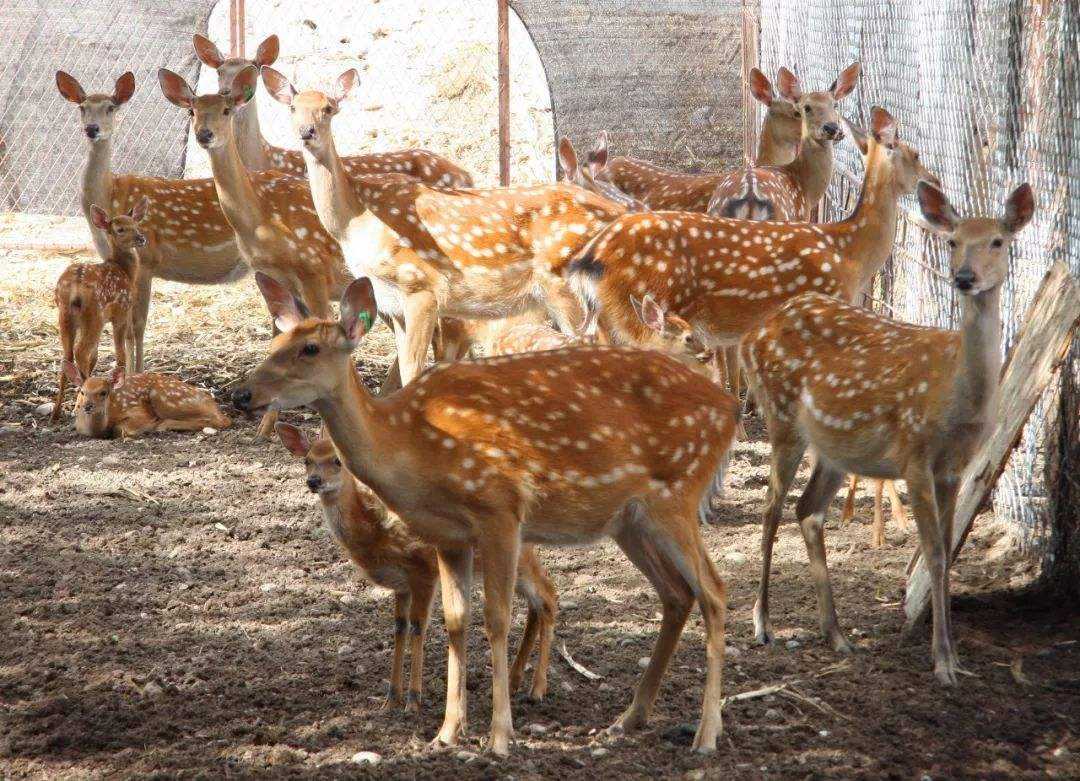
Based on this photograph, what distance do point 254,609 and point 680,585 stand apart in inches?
77.4

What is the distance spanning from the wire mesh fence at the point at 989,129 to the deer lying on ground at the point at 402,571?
7.06ft

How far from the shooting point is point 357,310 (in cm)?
424

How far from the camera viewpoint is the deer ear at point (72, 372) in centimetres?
838

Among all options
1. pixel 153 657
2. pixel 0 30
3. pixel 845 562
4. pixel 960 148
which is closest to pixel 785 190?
pixel 960 148

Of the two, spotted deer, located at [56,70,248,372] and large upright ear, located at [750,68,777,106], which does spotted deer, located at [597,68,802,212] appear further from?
spotted deer, located at [56,70,248,372]

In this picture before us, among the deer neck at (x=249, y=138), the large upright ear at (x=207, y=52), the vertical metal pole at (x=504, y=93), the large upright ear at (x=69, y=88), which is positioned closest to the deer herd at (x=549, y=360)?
the large upright ear at (x=69, y=88)

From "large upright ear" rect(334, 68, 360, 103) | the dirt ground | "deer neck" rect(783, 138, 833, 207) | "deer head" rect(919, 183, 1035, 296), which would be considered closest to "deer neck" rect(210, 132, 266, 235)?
"large upright ear" rect(334, 68, 360, 103)

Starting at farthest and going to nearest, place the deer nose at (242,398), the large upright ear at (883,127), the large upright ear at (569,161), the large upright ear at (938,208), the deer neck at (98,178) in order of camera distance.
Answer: the deer neck at (98,178) < the large upright ear at (569,161) < the large upright ear at (883,127) < the large upright ear at (938,208) < the deer nose at (242,398)

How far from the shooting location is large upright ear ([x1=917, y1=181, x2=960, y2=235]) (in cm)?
490

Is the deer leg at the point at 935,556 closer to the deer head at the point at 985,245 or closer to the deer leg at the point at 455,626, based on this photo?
the deer head at the point at 985,245

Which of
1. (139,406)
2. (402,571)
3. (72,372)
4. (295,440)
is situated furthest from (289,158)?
(402,571)

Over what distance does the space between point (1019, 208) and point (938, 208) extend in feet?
0.97

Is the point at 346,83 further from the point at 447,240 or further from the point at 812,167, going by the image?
the point at 812,167

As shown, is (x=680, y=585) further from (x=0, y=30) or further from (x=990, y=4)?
(x=0, y=30)
